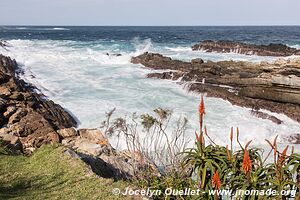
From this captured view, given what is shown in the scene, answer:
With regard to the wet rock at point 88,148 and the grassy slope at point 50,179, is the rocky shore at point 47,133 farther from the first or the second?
the grassy slope at point 50,179

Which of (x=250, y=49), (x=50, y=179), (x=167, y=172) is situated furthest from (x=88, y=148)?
(x=250, y=49)

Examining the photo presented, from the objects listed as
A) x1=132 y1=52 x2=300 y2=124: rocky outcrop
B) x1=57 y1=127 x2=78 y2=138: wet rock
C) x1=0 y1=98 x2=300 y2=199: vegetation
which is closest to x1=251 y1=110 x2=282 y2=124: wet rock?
x1=132 y1=52 x2=300 y2=124: rocky outcrop

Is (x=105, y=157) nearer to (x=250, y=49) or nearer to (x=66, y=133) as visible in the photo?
(x=66, y=133)

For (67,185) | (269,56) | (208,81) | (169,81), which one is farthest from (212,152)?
(269,56)

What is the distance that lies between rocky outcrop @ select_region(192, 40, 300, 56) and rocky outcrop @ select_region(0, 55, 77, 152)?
117 ft

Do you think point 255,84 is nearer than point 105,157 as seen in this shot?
No

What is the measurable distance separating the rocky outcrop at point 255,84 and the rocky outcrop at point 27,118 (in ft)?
30.5

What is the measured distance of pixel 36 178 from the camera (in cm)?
731

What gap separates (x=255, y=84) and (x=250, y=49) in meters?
29.1

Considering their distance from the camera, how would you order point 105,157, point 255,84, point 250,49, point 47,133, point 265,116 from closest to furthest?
1. point 105,157
2. point 47,133
3. point 265,116
4. point 255,84
5. point 250,49

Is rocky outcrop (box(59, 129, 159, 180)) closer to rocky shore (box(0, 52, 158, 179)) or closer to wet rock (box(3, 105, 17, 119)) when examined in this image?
rocky shore (box(0, 52, 158, 179))

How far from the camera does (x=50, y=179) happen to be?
7250 millimetres

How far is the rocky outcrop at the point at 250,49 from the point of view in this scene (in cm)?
4481

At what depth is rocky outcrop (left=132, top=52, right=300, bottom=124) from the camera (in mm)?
17984
